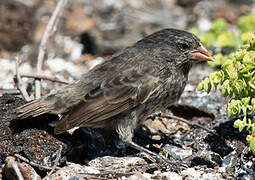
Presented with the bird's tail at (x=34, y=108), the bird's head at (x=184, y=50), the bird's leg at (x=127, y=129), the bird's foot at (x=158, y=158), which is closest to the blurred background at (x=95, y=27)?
the bird's tail at (x=34, y=108)

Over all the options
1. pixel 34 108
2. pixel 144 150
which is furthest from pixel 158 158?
pixel 34 108

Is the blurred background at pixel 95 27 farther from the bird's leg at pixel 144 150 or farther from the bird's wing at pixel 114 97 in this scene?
the bird's leg at pixel 144 150

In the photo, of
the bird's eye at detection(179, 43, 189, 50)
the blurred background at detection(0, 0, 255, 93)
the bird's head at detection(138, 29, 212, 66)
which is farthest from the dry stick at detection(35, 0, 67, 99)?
the bird's eye at detection(179, 43, 189, 50)

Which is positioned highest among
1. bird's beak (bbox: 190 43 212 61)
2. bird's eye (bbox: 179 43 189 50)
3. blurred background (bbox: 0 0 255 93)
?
blurred background (bbox: 0 0 255 93)

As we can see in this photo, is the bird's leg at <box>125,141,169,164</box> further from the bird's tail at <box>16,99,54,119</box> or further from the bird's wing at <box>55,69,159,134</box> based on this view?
the bird's tail at <box>16,99,54,119</box>

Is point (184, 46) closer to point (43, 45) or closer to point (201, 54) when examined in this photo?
point (201, 54)

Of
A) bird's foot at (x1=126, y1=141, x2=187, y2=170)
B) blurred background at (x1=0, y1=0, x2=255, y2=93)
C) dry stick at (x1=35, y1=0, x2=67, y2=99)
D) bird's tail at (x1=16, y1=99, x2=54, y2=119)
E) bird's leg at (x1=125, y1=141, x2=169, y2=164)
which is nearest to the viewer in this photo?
bird's foot at (x1=126, y1=141, x2=187, y2=170)

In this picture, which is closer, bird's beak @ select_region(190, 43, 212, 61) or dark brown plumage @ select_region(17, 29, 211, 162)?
dark brown plumage @ select_region(17, 29, 211, 162)

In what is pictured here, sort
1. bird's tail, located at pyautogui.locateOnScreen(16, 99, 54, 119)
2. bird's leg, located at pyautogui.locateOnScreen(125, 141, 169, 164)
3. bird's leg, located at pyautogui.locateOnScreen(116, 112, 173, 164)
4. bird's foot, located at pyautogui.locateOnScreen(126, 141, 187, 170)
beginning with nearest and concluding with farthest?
1. bird's foot, located at pyautogui.locateOnScreen(126, 141, 187, 170)
2. bird's leg, located at pyautogui.locateOnScreen(125, 141, 169, 164)
3. bird's tail, located at pyautogui.locateOnScreen(16, 99, 54, 119)
4. bird's leg, located at pyautogui.locateOnScreen(116, 112, 173, 164)

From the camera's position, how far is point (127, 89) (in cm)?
584

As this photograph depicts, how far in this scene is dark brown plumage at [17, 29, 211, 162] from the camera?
577cm

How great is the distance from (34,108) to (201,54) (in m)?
2.31

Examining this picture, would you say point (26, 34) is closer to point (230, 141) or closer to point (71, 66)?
point (71, 66)

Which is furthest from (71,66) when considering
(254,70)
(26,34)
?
(254,70)
